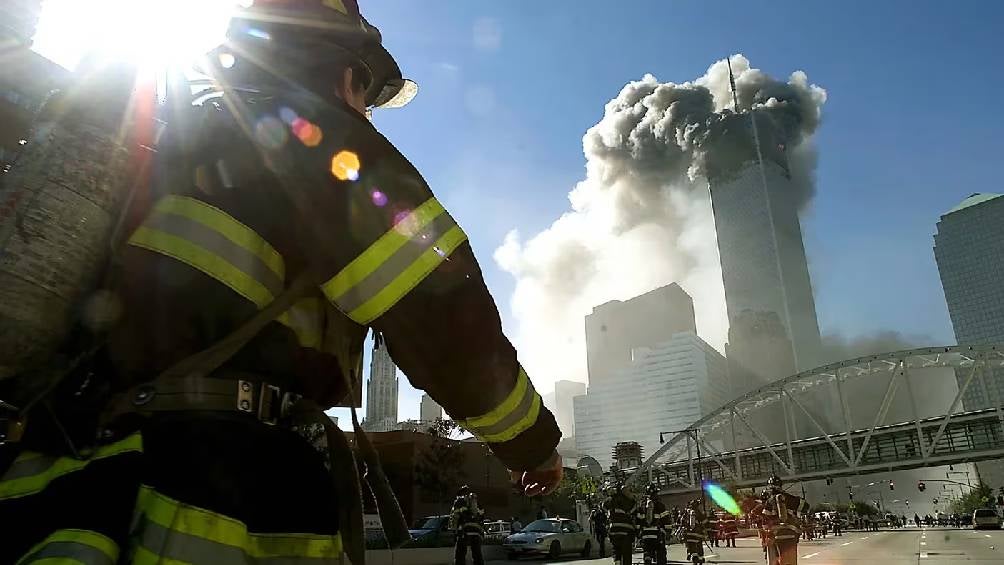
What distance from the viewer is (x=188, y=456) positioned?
4.18 ft

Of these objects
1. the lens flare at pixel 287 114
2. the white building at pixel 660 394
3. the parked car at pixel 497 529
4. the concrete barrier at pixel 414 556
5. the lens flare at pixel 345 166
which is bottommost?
the concrete barrier at pixel 414 556

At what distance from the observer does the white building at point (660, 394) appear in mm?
182125

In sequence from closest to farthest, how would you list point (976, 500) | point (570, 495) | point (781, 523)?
point (781, 523) → point (570, 495) → point (976, 500)

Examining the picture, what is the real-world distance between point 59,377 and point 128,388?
12 centimetres

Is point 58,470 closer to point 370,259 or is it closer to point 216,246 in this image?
point 216,246

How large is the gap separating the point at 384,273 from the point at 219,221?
0.38m

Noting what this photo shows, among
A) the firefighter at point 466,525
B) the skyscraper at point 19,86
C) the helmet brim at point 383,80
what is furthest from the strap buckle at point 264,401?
the firefighter at point 466,525

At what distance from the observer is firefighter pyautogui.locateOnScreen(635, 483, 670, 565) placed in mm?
13836

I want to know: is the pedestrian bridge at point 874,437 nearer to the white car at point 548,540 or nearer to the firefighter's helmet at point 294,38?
the white car at point 548,540

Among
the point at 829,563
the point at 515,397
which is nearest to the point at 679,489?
the point at 829,563

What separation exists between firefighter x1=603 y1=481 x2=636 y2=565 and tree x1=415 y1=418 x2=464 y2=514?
34.3 m

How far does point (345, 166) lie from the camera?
4.79 ft

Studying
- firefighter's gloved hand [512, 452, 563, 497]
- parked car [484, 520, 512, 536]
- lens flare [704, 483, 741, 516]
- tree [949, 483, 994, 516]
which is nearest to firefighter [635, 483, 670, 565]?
firefighter's gloved hand [512, 452, 563, 497]

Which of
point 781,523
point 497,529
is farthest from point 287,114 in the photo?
point 497,529
